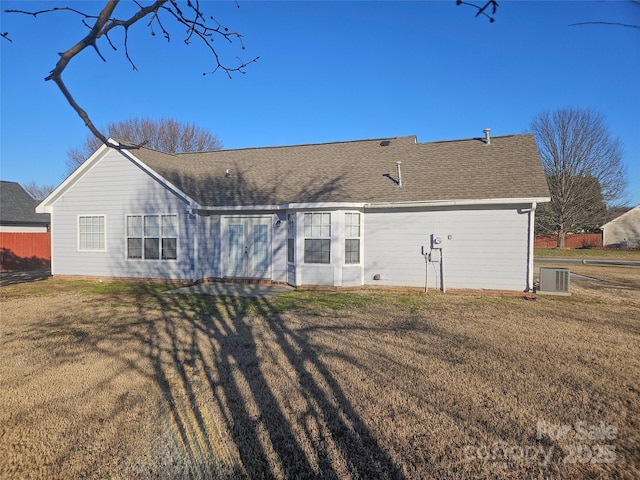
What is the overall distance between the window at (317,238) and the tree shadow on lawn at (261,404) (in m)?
5.04

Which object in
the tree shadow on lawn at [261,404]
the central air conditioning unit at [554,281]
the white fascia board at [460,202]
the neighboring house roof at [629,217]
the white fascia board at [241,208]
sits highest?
the neighboring house roof at [629,217]

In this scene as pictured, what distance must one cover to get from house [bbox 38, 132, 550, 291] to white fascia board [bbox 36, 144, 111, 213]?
0.05m

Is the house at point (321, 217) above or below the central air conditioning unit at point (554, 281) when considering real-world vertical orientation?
above

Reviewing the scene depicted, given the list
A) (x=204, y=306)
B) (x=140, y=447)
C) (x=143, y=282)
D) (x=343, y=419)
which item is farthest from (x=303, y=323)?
(x=143, y=282)

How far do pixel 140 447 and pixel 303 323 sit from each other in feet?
15.4

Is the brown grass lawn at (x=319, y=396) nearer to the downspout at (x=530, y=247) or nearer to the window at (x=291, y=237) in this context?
the downspout at (x=530, y=247)

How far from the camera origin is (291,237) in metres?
12.9

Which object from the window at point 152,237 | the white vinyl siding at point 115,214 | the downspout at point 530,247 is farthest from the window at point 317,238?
the downspout at point 530,247

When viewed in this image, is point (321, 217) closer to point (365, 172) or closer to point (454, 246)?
point (365, 172)

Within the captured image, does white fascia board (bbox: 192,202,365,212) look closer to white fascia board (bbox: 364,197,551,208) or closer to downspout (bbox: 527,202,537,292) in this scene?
white fascia board (bbox: 364,197,551,208)

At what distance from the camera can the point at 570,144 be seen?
112ft

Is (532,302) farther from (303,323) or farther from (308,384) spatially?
(308,384)

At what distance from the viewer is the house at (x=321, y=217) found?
11.6m

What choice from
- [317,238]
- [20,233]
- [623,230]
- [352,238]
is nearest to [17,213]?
[20,233]
